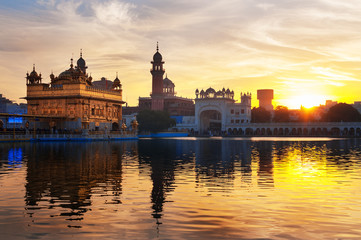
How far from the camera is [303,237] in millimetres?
9188

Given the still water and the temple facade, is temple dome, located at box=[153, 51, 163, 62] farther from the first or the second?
the still water

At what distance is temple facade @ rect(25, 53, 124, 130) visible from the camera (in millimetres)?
87000

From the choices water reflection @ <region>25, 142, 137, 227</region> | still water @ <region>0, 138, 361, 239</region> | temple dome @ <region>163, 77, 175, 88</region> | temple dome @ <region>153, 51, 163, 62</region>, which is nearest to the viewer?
still water @ <region>0, 138, 361, 239</region>

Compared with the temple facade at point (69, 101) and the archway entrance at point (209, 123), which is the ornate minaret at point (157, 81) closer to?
the archway entrance at point (209, 123)

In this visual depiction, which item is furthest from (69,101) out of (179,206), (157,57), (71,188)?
(157,57)

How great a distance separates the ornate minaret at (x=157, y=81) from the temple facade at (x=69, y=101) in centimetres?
7609

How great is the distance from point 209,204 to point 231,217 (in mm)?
1810

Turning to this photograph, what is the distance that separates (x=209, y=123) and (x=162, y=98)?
21799 mm

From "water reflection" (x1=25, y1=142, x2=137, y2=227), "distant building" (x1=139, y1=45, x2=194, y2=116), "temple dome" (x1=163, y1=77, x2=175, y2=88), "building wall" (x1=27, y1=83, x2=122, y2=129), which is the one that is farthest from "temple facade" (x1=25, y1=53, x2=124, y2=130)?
"temple dome" (x1=163, y1=77, x2=175, y2=88)

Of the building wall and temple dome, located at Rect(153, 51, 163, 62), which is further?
temple dome, located at Rect(153, 51, 163, 62)

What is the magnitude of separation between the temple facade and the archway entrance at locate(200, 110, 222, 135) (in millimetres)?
66390

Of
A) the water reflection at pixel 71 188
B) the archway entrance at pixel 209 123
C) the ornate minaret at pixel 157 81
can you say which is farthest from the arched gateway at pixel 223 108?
the water reflection at pixel 71 188

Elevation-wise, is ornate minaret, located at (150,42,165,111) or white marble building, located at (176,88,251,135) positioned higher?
ornate minaret, located at (150,42,165,111)

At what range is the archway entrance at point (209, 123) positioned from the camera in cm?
16188
